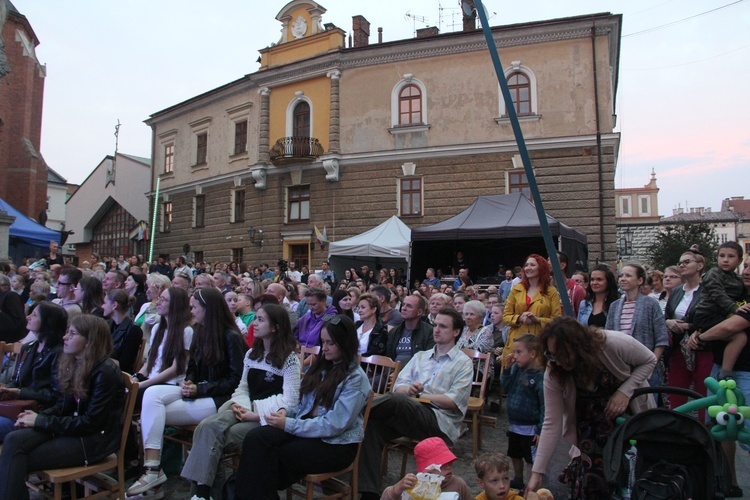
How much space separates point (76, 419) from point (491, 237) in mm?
11554

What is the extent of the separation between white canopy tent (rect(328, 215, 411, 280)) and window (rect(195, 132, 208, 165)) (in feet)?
40.3

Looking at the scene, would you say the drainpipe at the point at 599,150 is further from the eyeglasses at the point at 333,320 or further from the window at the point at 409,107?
the eyeglasses at the point at 333,320

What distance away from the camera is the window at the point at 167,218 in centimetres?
2853

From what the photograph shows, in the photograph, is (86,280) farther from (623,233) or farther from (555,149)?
(623,233)

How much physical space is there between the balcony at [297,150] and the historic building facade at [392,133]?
6cm

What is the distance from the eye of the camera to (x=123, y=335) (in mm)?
5062

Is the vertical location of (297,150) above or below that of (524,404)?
above

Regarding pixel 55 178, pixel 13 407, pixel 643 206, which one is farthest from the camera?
pixel 643 206

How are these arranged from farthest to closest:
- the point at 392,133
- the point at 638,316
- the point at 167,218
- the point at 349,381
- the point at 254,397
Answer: the point at 167,218 < the point at 392,133 < the point at 638,316 < the point at 254,397 < the point at 349,381

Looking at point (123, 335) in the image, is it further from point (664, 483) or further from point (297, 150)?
point (297, 150)

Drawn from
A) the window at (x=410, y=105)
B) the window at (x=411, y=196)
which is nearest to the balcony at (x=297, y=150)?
the window at (x=410, y=105)

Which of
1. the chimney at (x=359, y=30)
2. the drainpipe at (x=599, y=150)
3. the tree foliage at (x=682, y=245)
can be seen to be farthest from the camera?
the tree foliage at (x=682, y=245)

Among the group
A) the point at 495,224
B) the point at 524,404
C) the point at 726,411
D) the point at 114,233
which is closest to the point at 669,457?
the point at 726,411

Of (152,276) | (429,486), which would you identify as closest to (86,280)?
(152,276)
